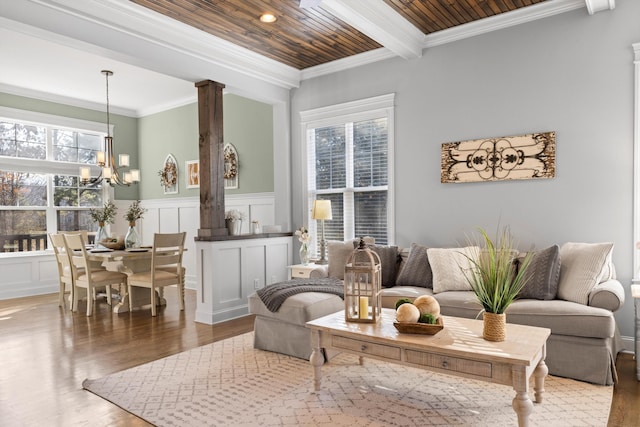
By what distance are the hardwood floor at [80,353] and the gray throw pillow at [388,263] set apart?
4.99 feet

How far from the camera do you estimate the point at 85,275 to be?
17.4ft

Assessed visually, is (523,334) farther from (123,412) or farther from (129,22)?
(129,22)

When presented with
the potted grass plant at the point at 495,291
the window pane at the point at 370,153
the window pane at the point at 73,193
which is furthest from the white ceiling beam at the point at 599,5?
the window pane at the point at 73,193

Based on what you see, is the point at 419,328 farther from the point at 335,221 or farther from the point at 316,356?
the point at 335,221

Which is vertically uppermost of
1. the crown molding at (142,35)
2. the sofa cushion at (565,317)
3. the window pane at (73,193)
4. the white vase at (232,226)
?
the crown molding at (142,35)

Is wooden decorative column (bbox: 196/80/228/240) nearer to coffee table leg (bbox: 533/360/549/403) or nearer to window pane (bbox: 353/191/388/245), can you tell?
window pane (bbox: 353/191/388/245)

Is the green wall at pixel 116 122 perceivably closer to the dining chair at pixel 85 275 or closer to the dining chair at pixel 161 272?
the dining chair at pixel 85 275

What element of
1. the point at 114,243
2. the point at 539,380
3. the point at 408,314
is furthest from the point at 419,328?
the point at 114,243

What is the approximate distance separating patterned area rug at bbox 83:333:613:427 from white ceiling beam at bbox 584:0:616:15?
3005mm

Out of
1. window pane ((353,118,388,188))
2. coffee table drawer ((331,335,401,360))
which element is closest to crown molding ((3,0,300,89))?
window pane ((353,118,388,188))

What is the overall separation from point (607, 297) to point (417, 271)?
152cm

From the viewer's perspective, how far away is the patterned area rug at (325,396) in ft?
7.95

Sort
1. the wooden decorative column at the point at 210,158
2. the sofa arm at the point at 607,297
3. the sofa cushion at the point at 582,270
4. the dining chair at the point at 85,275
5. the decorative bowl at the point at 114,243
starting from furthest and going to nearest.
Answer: the decorative bowl at the point at 114,243 < the dining chair at the point at 85,275 < the wooden decorative column at the point at 210,158 < the sofa cushion at the point at 582,270 < the sofa arm at the point at 607,297

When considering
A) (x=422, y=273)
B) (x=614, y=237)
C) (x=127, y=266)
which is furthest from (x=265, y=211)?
(x=614, y=237)
